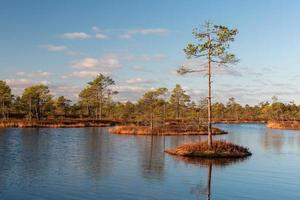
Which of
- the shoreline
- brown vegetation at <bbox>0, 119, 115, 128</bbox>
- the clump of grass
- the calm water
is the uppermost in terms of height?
brown vegetation at <bbox>0, 119, 115, 128</bbox>

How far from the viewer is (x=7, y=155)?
42.7 meters

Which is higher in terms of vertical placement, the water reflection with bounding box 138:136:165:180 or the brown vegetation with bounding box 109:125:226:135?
the brown vegetation with bounding box 109:125:226:135

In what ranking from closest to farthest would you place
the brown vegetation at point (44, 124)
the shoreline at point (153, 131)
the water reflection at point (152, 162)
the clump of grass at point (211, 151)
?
the water reflection at point (152, 162) → the clump of grass at point (211, 151) → the shoreline at point (153, 131) → the brown vegetation at point (44, 124)

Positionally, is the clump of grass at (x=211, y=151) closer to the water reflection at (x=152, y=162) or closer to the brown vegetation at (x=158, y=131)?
the water reflection at (x=152, y=162)

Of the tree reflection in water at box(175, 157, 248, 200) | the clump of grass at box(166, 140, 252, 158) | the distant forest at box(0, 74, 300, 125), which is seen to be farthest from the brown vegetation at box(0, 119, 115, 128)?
the tree reflection in water at box(175, 157, 248, 200)

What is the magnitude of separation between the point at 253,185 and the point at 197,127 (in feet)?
185

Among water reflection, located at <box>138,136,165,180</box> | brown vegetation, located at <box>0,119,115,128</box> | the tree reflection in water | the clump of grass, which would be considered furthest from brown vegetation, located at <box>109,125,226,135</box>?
the tree reflection in water

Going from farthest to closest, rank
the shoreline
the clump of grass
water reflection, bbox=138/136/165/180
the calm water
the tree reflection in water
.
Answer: the shoreline, the clump of grass, water reflection, bbox=138/136/165/180, the tree reflection in water, the calm water

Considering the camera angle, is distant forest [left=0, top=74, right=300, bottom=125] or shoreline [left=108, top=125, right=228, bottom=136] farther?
distant forest [left=0, top=74, right=300, bottom=125]

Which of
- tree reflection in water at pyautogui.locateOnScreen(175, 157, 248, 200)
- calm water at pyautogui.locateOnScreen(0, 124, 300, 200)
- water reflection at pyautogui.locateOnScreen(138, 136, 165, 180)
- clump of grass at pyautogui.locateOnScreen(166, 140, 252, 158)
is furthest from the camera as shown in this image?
clump of grass at pyautogui.locateOnScreen(166, 140, 252, 158)

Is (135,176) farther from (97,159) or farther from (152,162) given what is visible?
(97,159)

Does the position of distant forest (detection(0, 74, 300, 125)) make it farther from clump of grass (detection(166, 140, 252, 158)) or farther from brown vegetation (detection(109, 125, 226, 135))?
clump of grass (detection(166, 140, 252, 158))

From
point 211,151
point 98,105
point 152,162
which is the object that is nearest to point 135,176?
point 152,162

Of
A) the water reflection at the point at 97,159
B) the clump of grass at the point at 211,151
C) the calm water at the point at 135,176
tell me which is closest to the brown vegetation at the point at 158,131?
the water reflection at the point at 97,159
